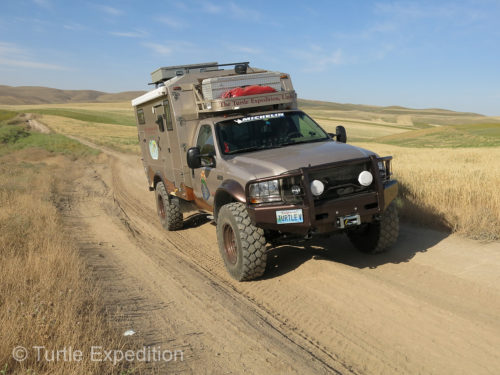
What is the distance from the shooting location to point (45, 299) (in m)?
4.51

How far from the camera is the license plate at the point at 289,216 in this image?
5.29 metres

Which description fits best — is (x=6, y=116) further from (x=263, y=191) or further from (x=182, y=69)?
(x=263, y=191)

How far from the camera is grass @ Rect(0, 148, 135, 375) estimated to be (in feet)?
11.5

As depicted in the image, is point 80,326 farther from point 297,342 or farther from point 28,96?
point 28,96

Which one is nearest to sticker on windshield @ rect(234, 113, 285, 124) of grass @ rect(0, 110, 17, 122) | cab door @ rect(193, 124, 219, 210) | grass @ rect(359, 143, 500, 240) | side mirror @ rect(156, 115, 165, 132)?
cab door @ rect(193, 124, 219, 210)

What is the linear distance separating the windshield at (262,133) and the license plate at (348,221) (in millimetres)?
1747

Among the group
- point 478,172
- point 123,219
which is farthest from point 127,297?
point 478,172

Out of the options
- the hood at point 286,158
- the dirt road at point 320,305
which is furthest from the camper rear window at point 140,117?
the hood at point 286,158

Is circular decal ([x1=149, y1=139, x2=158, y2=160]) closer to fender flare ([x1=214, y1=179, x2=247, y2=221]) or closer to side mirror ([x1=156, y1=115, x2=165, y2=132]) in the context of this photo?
side mirror ([x1=156, y1=115, x2=165, y2=132])

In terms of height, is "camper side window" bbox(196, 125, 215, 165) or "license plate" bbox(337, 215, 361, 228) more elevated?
"camper side window" bbox(196, 125, 215, 165)

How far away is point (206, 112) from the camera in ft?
24.0

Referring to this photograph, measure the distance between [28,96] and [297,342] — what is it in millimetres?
203758

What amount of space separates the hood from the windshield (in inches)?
10.2

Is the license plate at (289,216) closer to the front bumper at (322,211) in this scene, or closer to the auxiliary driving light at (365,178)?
the front bumper at (322,211)
